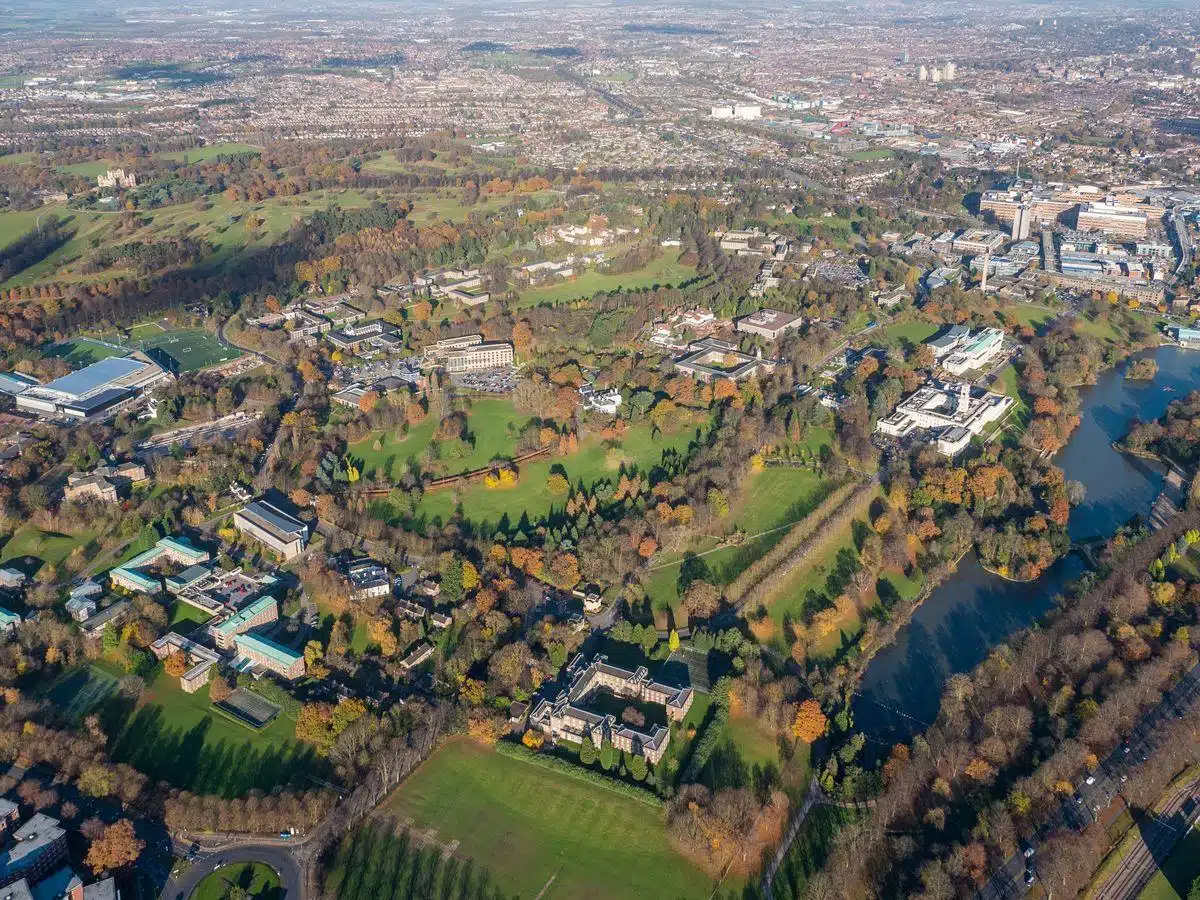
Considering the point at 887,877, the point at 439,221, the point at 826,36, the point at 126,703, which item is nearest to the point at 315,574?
the point at 126,703

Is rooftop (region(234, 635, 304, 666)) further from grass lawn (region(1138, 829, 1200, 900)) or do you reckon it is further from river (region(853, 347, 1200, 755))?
grass lawn (region(1138, 829, 1200, 900))

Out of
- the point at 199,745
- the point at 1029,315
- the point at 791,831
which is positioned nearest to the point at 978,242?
the point at 1029,315

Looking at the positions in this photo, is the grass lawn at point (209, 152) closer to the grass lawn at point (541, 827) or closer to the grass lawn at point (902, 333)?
the grass lawn at point (902, 333)

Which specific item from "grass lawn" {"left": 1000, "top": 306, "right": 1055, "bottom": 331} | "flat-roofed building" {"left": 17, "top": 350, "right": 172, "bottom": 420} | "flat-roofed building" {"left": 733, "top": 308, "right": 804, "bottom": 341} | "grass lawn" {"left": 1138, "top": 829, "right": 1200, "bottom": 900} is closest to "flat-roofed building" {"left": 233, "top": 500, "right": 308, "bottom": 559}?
"flat-roofed building" {"left": 17, "top": 350, "right": 172, "bottom": 420}

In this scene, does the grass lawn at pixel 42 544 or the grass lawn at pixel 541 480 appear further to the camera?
the grass lawn at pixel 541 480

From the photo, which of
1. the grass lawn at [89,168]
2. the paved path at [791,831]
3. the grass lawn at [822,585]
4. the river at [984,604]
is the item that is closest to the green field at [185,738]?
the paved path at [791,831]

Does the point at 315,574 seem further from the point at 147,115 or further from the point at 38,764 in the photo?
the point at 147,115
